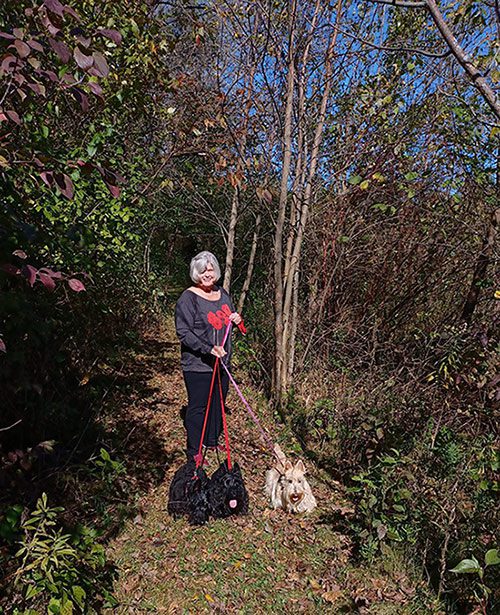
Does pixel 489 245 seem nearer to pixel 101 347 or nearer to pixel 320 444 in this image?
pixel 320 444

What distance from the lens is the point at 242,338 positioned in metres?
7.93

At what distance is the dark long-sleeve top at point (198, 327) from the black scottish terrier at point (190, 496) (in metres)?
0.83

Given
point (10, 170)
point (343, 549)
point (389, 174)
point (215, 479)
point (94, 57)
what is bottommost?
point (343, 549)

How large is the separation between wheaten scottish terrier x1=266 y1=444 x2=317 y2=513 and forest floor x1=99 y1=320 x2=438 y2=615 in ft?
0.28

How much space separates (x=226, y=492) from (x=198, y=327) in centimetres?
136

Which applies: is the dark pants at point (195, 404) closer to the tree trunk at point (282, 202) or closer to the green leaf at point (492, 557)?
the tree trunk at point (282, 202)

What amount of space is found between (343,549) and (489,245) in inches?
132

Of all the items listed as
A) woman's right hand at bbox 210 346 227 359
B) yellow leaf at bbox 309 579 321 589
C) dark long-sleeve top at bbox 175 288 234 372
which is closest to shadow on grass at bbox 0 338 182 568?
dark long-sleeve top at bbox 175 288 234 372

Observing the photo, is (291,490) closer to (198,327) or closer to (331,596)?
(331,596)

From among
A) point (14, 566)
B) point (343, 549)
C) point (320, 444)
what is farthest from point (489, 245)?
point (14, 566)

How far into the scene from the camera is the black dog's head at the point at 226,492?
12.2 ft

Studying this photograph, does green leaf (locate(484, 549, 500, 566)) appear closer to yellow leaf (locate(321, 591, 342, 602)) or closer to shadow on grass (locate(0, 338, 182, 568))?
yellow leaf (locate(321, 591, 342, 602))

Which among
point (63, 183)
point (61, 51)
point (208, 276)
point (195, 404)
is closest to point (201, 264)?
point (208, 276)

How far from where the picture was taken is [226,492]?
3.75m
